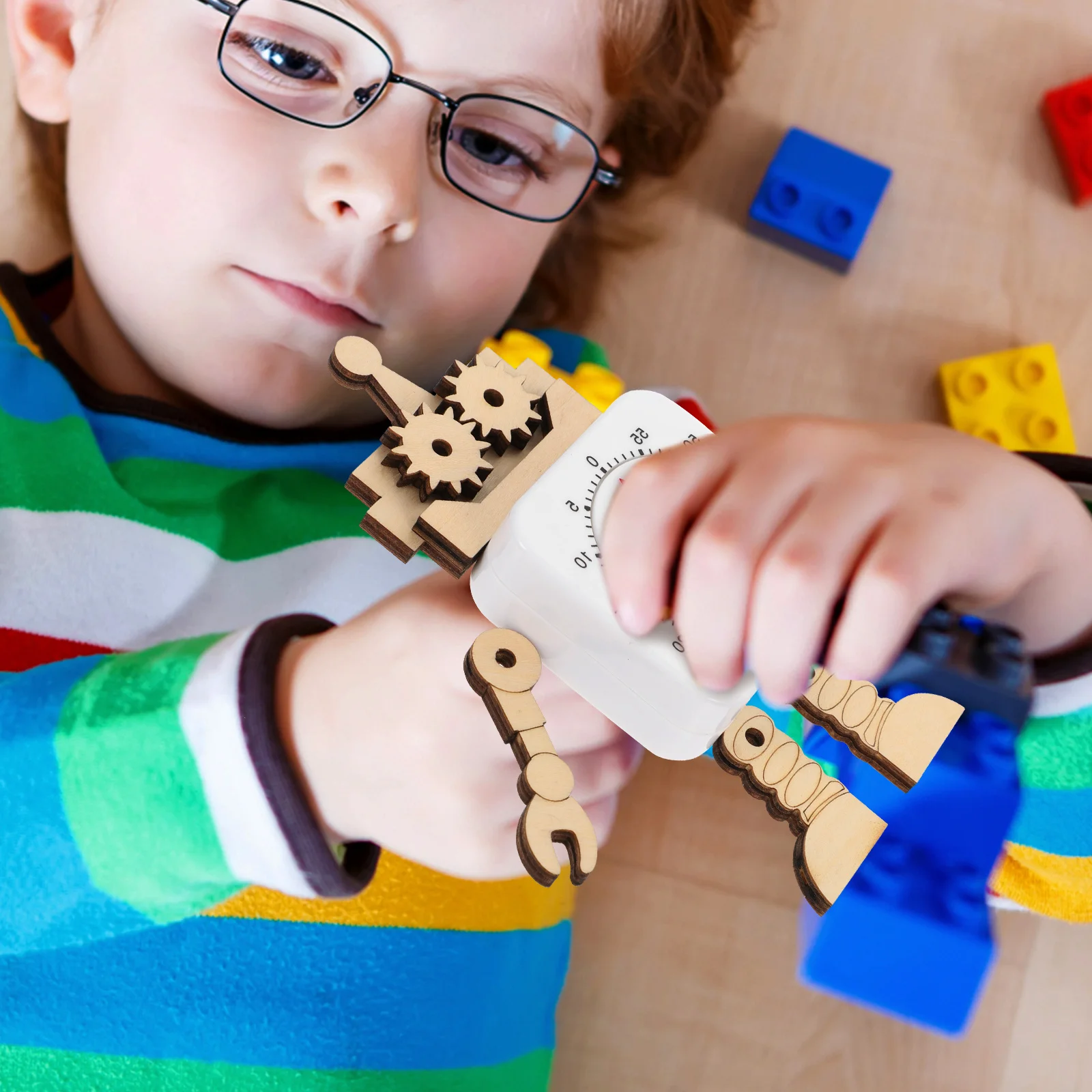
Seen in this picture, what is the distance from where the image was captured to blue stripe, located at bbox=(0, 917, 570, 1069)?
1.74 ft

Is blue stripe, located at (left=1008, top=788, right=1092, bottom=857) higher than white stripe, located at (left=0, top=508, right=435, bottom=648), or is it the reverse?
blue stripe, located at (left=1008, top=788, right=1092, bottom=857)

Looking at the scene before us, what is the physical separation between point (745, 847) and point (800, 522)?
460 millimetres

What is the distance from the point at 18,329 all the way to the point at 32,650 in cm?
22

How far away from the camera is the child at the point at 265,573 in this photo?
0.41m

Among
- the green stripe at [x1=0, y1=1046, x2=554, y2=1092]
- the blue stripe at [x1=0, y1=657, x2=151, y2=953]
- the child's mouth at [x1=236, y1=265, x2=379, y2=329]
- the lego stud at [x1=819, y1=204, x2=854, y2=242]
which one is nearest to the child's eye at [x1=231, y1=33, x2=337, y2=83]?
the child's mouth at [x1=236, y1=265, x2=379, y2=329]

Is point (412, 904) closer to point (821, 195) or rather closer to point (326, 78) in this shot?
point (326, 78)

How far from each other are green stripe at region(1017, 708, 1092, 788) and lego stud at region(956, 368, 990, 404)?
11.9 inches

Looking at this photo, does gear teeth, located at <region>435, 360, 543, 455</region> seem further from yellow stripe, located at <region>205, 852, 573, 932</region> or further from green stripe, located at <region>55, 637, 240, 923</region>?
yellow stripe, located at <region>205, 852, 573, 932</region>

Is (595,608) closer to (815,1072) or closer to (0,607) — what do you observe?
(0,607)

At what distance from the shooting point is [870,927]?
16.8 inches

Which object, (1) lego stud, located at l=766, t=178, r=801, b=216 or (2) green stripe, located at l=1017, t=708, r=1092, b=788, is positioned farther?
(1) lego stud, located at l=766, t=178, r=801, b=216

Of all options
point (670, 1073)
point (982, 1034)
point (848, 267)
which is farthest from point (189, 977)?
point (848, 267)

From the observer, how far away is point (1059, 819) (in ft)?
1.85

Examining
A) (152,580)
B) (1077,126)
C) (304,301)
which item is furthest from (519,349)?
(1077,126)
